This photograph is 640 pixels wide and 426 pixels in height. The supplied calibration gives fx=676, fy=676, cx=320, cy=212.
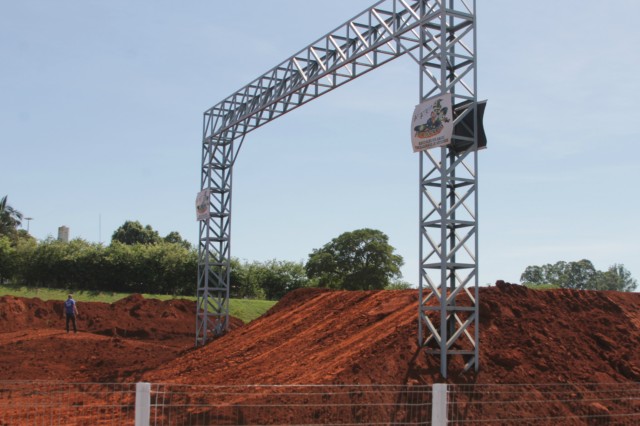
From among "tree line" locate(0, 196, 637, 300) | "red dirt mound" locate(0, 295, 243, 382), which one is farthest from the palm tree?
"red dirt mound" locate(0, 295, 243, 382)

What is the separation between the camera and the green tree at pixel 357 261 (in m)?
54.2

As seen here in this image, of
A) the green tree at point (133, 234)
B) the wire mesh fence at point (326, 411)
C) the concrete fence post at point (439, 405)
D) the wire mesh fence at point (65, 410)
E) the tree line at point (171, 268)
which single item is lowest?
the wire mesh fence at point (65, 410)

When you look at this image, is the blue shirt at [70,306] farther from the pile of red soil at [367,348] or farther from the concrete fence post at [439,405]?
the concrete fence post at [439,405]

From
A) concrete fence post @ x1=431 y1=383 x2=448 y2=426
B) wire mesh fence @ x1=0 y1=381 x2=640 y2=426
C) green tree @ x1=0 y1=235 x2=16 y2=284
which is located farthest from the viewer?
green tree @ x1=0 y1=235 x2=16 y2=284

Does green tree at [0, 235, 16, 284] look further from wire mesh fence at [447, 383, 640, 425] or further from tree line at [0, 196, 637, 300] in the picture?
wire mesh fence at [447, 383, 640, 425]

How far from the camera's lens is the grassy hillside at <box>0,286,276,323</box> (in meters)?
42.5

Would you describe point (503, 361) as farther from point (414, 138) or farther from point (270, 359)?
point (270, 359)

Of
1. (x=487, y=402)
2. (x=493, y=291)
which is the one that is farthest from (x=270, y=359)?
(x=487, y=402)

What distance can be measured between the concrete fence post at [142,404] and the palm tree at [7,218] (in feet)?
208

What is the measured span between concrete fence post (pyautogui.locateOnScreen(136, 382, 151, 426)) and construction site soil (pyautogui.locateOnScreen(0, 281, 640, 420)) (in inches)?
230

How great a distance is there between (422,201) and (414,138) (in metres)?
1.35

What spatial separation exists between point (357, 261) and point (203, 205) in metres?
31.5

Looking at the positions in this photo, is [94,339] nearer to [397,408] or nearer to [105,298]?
[105,298]

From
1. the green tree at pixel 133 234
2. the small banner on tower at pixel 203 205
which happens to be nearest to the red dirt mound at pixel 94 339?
the small banner on tower at pixel 203 205
